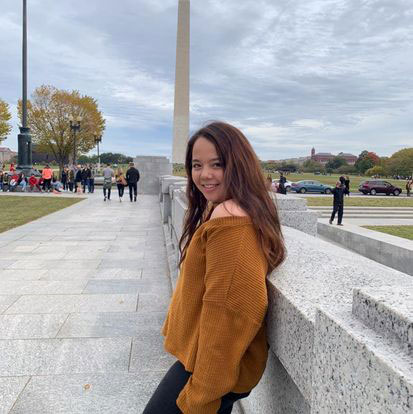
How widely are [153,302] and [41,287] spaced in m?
1.62

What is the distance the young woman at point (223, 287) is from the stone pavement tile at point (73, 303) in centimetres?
331

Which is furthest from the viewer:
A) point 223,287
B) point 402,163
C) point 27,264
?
point 402,163

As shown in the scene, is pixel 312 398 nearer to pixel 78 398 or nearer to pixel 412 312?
pixel 412 312

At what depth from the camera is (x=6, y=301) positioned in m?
5.00

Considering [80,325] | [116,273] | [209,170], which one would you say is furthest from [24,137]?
[209,170]

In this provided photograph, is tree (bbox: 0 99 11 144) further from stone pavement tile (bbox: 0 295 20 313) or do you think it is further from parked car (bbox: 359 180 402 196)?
stone pavement tile (bbox: 0 295 20 313)

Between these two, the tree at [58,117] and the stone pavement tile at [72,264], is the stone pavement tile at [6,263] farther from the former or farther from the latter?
the tree at [58,117]

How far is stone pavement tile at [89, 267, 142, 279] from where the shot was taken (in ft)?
20.6

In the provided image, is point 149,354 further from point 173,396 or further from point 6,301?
point 6,301

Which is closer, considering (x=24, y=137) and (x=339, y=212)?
(x=339, y=212)

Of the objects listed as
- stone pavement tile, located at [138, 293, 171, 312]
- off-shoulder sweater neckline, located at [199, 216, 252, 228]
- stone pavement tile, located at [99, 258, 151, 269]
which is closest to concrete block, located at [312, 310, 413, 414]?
off-shoulder sweater neckline, located at [199, 216, 252, 228]

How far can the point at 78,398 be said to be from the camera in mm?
2965

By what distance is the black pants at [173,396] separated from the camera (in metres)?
1.64

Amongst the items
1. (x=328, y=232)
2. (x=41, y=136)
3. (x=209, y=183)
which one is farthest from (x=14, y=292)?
(x=41, y=136)
